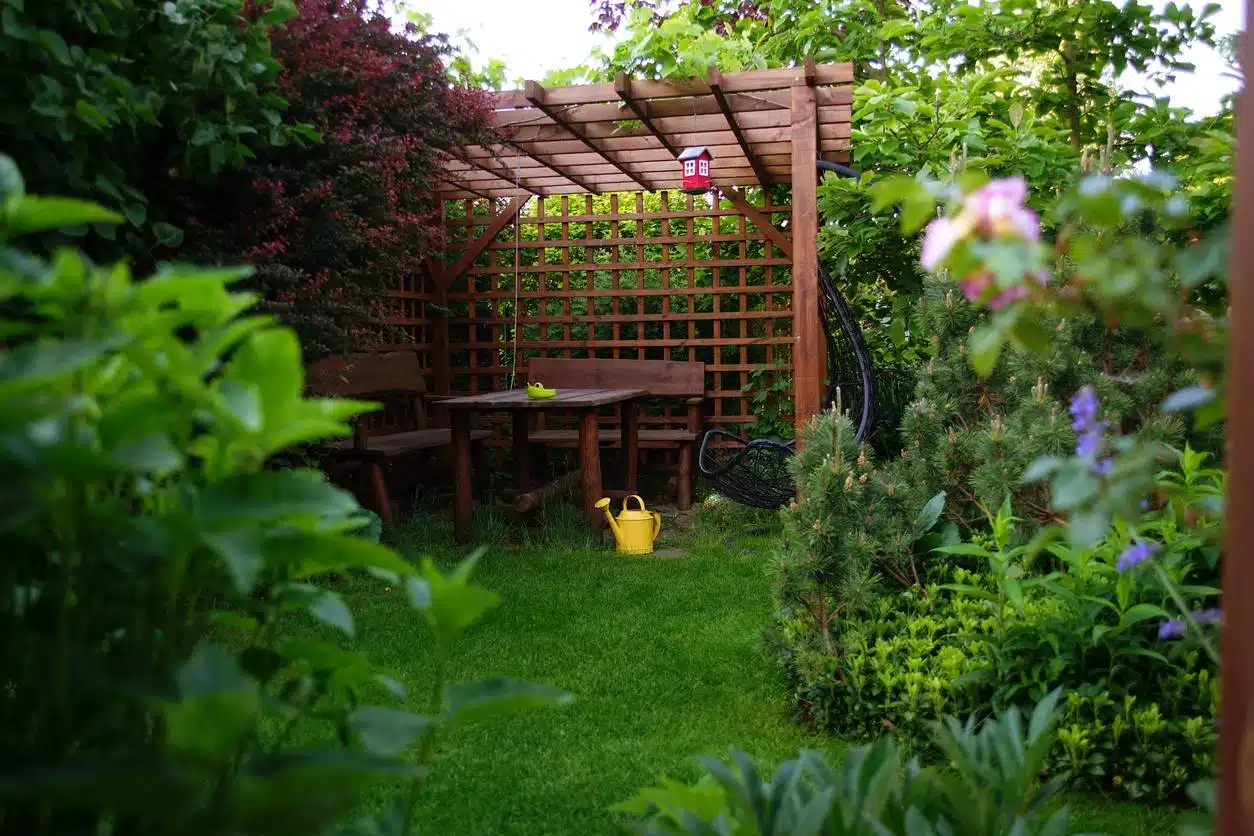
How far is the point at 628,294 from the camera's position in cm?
763

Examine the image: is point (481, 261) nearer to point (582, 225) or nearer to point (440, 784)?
point (582, 225)

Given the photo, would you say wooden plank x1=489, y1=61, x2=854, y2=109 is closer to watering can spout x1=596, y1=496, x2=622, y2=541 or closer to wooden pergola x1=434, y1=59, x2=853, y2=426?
wooden pergola x1=434, y1=59, x2=853, y2=426

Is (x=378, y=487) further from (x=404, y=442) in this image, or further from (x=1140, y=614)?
(x=1140, y=614)

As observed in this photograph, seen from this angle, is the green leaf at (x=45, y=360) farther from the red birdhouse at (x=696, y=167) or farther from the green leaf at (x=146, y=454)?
the red birdhouse at (x=696, y=167)

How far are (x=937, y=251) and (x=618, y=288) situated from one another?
23.1 ft

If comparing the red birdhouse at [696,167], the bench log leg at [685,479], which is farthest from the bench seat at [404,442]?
the red birdhouse at [696,167]

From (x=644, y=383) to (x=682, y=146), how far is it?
5.61ft

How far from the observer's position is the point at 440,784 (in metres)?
2.40

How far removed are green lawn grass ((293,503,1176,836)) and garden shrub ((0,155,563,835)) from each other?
1.67 ft

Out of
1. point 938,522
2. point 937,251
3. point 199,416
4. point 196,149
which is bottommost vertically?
point 938,522

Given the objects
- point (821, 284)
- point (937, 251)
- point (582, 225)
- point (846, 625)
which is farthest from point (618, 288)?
point (937, 251)

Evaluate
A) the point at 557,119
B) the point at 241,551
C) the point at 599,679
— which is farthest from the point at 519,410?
the point at 241,551

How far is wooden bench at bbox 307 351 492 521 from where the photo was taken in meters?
4.71

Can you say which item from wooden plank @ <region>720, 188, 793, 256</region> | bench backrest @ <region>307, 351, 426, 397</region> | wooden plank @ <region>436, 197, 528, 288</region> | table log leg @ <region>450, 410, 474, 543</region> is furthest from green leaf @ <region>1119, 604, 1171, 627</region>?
wooden plank @ <region>436, 197, 528, 288</region>
